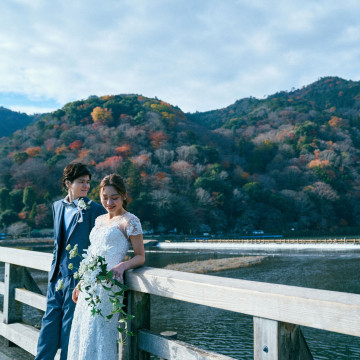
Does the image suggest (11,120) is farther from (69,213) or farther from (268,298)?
(268,298)

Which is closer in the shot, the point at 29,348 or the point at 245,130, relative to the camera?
the point at 29,348

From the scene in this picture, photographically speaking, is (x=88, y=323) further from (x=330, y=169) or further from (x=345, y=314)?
(x=330, y=169)

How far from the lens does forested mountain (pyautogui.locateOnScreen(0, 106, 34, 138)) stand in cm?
6444

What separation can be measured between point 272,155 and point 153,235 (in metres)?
24.7

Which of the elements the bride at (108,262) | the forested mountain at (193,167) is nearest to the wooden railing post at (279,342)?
the bride at (108,262)

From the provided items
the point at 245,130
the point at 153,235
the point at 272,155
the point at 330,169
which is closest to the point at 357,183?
the point at 330,169

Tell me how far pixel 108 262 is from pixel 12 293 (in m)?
1.47

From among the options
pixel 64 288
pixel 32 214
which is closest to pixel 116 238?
pixel 64 288

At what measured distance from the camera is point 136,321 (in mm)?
1648

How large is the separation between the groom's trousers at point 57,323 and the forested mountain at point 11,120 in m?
68.5

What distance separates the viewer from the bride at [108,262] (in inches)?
63.8

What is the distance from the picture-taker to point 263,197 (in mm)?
41531

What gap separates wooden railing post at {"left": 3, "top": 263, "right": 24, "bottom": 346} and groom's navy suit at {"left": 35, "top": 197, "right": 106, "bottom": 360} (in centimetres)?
93

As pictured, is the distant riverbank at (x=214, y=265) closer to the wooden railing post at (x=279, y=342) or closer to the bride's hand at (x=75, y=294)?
the bride's hand at (x=75, y=294)
